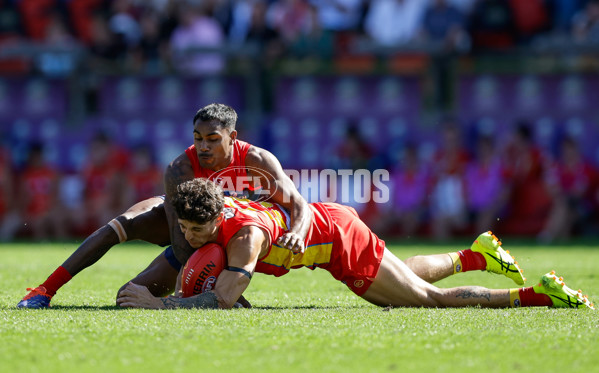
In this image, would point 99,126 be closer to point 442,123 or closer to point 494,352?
point 442,123

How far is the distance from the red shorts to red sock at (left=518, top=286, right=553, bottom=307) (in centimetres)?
109

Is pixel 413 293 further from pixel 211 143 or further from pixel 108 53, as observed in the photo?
pixel 108 53

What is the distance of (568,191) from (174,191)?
28.4 feet

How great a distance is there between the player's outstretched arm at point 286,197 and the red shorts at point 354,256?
27 centimetres

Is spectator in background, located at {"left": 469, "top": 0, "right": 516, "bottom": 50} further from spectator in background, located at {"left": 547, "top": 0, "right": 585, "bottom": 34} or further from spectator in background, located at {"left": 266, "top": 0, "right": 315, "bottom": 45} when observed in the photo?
spectator in background, located at {"left": 266, "top": 0, "right": 315, "bottom": 45}

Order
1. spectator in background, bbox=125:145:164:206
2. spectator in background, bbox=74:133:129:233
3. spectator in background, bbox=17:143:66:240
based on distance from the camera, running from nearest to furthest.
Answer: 1. spectator in background, bbox=125:145:164:206
2. spectator in background, bbox=74:133:129:233
3. spectator in background, bbox=17:143:66:240

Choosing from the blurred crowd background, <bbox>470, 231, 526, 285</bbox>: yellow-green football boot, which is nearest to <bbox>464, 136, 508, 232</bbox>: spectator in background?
the blurred crowd background

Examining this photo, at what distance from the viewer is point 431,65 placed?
14.8 meters

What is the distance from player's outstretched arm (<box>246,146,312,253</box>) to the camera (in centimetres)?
591

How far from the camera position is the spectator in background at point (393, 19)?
15.3 metres

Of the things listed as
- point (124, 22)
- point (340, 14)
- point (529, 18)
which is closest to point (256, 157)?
point (340, 14)

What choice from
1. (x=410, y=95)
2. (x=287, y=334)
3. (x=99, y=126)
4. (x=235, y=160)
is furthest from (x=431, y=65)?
(x=287, y=334)

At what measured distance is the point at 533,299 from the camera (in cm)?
625

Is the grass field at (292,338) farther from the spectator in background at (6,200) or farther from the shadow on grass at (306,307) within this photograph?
the spectator in background at (6,200)
